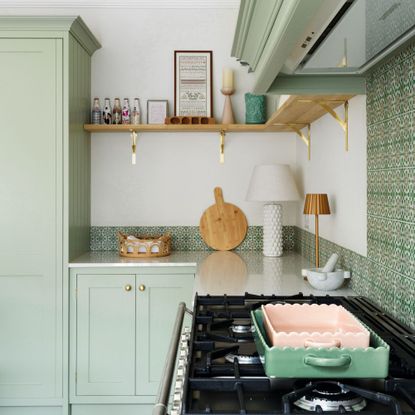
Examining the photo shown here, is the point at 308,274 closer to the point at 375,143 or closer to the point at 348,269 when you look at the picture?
the point at 348,269

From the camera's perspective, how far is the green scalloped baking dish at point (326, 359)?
3.48 ft

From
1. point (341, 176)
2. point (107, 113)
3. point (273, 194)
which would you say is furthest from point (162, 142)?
point (341, 176)

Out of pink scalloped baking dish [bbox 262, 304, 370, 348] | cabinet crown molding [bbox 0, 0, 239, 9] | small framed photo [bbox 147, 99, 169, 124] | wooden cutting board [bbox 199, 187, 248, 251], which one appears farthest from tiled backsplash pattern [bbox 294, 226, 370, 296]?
cabinet crown molding [bbox 0, 0, 239, 9]

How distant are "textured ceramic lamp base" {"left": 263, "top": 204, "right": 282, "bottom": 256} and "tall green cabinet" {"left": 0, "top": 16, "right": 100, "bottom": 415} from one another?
115cm

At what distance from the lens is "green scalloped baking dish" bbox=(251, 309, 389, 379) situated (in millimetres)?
1062

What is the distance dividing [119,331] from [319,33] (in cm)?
214

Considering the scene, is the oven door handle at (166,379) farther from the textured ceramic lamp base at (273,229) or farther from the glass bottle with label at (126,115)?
the glass bottle with label at (126,115)

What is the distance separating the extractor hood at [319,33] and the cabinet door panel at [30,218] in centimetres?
160

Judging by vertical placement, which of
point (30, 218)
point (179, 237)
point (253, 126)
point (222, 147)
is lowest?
point (179, 237)

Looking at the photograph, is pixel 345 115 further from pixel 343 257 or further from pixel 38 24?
pixel 38 24

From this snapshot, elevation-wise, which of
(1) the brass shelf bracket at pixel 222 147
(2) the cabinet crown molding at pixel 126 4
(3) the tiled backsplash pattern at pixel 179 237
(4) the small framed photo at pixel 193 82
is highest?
(2) the cabinet crown molding at pixel 126 4

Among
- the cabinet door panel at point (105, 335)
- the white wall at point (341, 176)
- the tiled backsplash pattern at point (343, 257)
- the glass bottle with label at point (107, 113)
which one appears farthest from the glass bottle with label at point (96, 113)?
the tiled backsplash pattern at point (343, 257)

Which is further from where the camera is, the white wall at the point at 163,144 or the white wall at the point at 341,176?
the white wall at the point at 163,144

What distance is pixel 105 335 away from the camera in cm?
294
